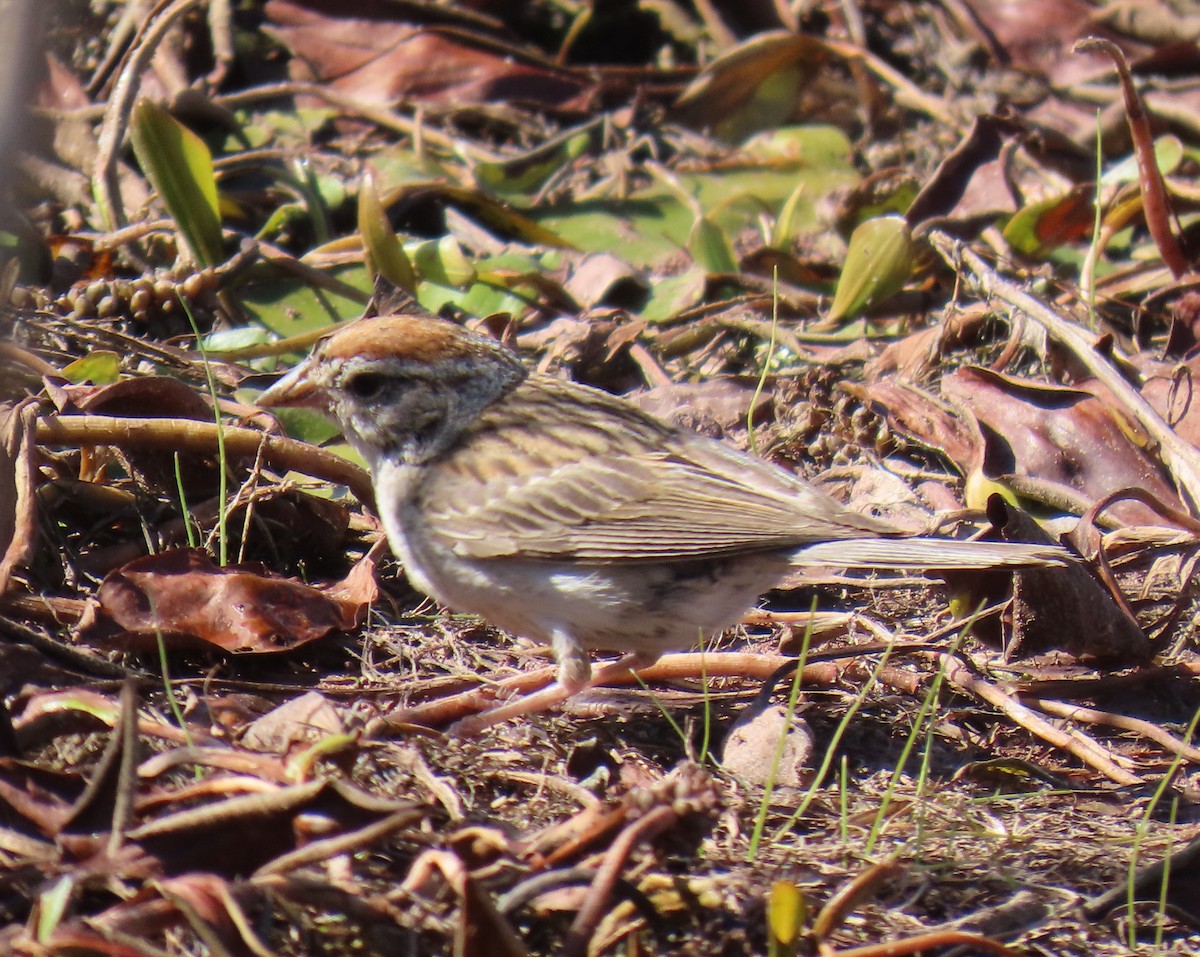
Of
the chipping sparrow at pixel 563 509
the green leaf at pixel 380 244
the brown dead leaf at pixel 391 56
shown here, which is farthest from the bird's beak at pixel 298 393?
the brown dead leaf at pixel 391 56

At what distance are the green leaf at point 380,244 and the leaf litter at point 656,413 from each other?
0.02 meters

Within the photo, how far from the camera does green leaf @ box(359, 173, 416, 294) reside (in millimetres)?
5156

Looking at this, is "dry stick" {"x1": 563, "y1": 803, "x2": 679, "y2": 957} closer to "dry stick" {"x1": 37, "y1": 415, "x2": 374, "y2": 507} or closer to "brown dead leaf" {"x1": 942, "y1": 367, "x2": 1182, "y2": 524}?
"dry stick" {"x1": 37, "y1": 415, "x2": 374, "y2": 507}

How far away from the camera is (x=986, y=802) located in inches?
135

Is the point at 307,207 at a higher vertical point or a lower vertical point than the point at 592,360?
higher

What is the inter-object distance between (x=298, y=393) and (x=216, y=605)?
2.14ft

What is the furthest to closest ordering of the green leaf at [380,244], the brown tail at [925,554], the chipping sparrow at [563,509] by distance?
the green leaf at [380,244]
the chipping sparrow at [563,509]
the brown tail at [925,554]

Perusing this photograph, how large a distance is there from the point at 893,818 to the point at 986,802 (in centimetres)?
27

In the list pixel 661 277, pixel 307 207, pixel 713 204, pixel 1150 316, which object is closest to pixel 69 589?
pixel 307 207

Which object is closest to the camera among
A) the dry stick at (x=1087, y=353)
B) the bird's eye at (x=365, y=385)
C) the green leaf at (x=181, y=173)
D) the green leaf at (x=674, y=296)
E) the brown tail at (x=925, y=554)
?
the brown tail at (x=925, y=554)

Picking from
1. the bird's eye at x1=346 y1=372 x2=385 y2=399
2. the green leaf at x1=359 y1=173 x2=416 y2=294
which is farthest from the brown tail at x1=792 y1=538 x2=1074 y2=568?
the green leaf at x1=359 y1=173 x2=416 y2=294

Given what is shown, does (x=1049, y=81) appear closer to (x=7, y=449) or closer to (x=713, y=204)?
(x=713, y=204)

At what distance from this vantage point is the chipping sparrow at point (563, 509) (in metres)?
3.72

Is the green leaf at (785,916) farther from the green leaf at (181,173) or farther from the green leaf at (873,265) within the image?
the green leaf at (181,173)
